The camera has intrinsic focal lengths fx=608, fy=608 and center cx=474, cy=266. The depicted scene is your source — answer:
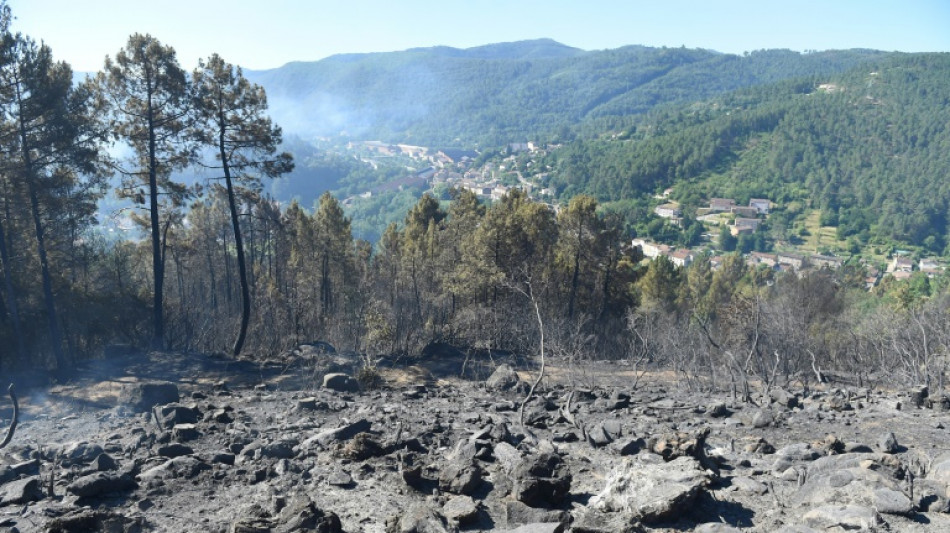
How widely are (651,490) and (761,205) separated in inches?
3667

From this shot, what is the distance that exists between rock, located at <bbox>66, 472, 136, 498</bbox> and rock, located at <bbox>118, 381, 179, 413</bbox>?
441cm

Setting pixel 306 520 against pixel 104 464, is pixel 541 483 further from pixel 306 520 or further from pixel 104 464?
pixel 104 464

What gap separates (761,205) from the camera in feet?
296

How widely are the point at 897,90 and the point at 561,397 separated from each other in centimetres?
12655

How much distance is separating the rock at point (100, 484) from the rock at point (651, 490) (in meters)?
5.84

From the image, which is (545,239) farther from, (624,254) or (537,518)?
(537,518)

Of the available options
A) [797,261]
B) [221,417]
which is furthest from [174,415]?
[797,261]

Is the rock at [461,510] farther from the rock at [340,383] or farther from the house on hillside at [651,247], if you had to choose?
the house on hillside at [651,247]

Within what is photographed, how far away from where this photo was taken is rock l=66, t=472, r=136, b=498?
7367mm

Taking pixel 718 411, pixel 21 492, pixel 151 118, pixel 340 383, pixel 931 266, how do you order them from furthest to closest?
pixel 931 266, pixel 151 118, pixel 340 383, pixel 718 411, pixel 21 492

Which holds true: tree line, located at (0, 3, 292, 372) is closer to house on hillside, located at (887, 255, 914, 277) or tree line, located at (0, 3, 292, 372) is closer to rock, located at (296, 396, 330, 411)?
rock, located at (296, 396, 330, 411)

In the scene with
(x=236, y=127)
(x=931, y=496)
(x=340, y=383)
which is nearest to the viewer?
(x=931, y=496)

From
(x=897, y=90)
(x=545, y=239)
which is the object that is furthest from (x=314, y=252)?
(x=897, y=90)

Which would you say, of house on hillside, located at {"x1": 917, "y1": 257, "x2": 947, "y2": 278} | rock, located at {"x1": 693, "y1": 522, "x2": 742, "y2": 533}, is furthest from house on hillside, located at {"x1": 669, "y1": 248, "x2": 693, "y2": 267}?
rock, located at {"x1": 693, "y1": 522, "x2": 742, "y2": 533}
